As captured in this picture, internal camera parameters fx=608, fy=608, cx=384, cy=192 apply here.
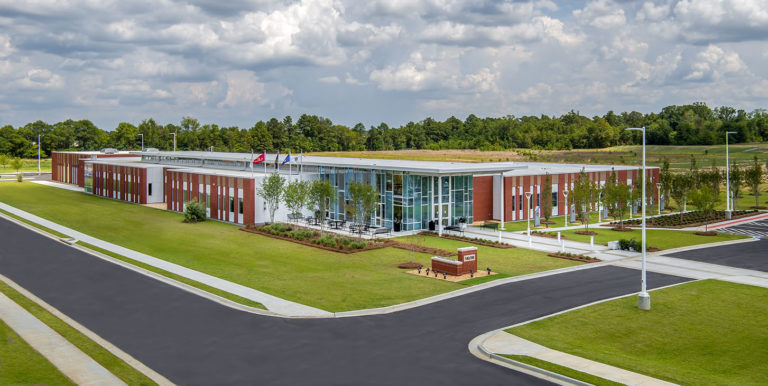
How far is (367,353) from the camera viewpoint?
22.5 metres

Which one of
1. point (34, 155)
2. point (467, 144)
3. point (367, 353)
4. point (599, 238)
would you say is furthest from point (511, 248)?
point (34, 155)

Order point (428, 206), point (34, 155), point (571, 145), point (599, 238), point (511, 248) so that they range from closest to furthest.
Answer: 1. point (511, 248)
2. point (599, 238)
3. point (428, 206)
4. point (571, 145)
5. point (34, 155)

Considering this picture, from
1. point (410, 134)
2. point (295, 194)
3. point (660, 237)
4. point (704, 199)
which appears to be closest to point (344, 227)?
point (295, 194)

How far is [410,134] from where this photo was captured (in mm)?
177125

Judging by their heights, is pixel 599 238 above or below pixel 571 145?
below

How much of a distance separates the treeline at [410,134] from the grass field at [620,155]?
12.1m

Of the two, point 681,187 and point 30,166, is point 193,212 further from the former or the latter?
point 30,166

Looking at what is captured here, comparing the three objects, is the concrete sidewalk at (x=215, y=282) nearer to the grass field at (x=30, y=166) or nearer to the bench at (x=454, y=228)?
the bench at (x=454, y=228)

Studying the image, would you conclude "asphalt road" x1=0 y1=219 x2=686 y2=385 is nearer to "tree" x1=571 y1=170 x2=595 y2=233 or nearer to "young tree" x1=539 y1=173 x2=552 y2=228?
"tree" x1=571 y1=170 x2=595 y2=233

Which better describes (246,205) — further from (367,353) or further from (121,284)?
(367,353)

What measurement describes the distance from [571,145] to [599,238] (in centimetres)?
11715

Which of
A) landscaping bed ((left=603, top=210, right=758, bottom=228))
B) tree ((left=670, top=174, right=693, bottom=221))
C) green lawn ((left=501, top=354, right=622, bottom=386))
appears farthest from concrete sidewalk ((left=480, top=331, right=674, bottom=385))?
tree ((left=670, top=174, right=693, bottom=221))

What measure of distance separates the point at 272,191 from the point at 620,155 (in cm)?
10168

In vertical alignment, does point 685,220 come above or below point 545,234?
above
